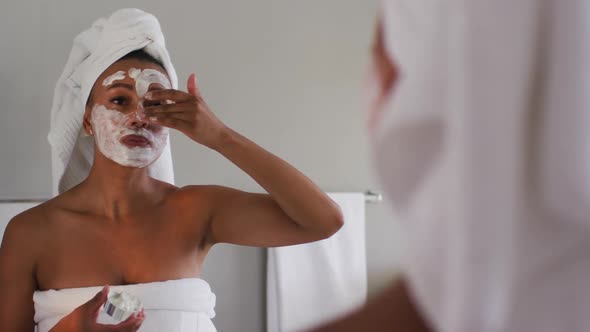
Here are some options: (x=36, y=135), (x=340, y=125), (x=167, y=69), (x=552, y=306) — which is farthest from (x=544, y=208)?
(x=340, y=125)

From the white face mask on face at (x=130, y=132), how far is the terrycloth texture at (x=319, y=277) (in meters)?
0.49

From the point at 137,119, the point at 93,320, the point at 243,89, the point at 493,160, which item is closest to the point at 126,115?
the point at 137,119

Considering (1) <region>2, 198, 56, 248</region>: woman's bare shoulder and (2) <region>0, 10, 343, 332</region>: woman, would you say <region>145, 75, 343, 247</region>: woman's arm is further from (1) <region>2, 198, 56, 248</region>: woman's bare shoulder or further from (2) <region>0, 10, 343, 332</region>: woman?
(1) <region>2, 198, 56, 248</region>: woman's bare shoulder

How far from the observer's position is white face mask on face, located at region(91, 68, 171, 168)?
1.11m

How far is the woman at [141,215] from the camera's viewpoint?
106 cm

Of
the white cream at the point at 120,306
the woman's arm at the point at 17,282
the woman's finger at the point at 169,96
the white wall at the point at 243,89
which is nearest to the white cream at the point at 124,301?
the white cream at the point at 120,306

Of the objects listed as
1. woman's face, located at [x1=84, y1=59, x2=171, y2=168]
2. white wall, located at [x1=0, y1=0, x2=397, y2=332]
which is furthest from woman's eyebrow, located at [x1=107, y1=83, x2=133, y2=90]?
white wall, located at [x1=0, y1=0, x2=397, y2=332]

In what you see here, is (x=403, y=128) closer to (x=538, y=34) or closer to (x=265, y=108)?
(x=538, y=34)

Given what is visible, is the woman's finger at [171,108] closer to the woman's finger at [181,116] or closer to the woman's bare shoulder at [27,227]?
the woman's finger at [181,116]

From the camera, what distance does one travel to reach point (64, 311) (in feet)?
3.46

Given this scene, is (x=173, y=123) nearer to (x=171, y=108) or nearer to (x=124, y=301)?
(x=171, y=108)

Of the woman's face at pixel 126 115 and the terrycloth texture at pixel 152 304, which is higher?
the woman's face at pixel 126 115

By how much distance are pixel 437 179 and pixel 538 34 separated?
6 centimetres

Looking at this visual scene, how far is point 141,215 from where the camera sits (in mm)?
1166
